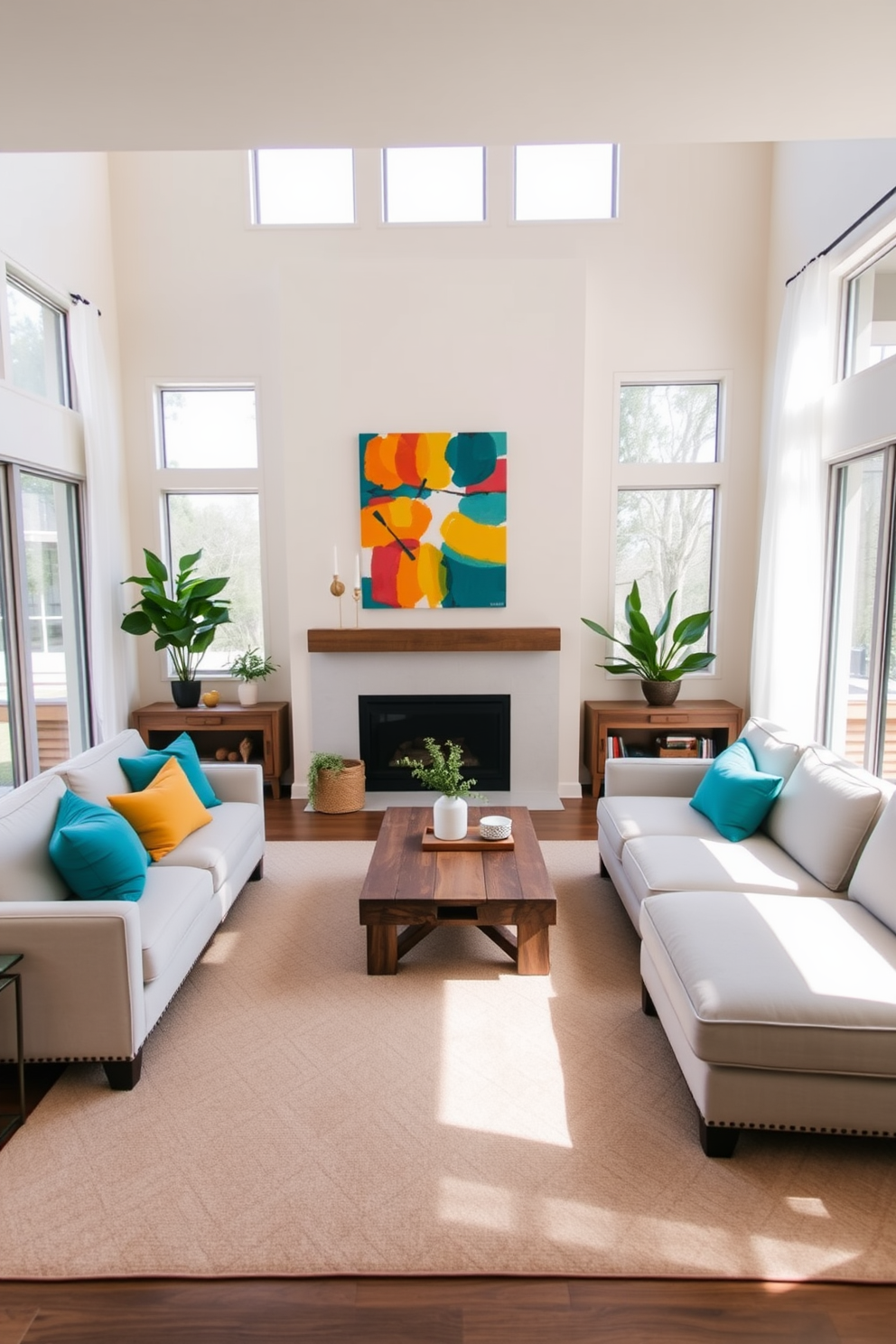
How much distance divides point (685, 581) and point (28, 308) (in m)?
4.60

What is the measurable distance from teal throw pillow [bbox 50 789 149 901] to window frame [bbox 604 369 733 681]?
3917 mm

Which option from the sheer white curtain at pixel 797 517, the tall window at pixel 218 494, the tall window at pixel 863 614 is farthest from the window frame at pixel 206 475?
the tall window at pixel 863 614

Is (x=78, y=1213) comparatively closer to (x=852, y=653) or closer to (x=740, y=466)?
(x=852, y=653)

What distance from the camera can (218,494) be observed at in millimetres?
5855

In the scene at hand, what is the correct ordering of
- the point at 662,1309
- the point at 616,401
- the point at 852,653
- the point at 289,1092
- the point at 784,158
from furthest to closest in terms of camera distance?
the point at 616,401, the point at 784,158, the point at 852,653, the point at 289,1092, the point at 662,1309

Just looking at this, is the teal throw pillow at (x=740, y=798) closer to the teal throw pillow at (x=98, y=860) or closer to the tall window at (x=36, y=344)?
the teal throw pillow at (x=98, y=860)

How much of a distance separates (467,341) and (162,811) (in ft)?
11.9

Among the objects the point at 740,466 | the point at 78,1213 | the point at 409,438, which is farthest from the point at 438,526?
the point at 78,1213

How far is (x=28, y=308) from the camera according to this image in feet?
15.4

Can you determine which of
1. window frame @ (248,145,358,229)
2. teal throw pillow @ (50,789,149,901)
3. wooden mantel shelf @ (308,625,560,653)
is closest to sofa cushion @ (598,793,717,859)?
wooden mantel shelf @ (308,625,560,653)

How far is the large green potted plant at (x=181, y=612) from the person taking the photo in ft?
17.2

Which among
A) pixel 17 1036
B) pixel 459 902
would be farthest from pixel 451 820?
pixel 17 1036

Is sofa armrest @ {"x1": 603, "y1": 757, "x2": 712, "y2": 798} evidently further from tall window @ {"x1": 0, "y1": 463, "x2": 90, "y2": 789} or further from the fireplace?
tall window @ {"x1": 0, "y1": 463, "x2": 90, "y2": 789}

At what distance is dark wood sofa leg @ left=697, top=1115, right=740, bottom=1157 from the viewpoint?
2.08 meters
